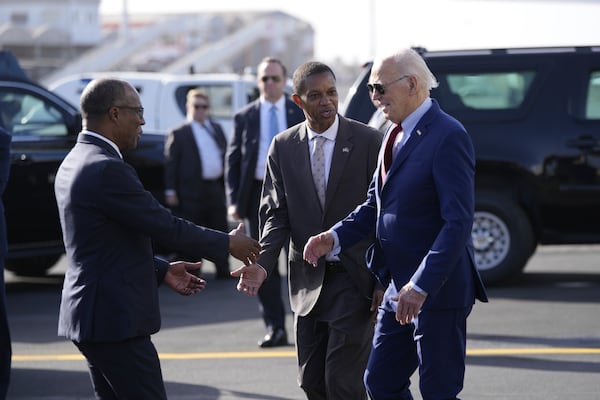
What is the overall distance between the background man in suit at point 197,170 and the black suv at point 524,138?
1.90m

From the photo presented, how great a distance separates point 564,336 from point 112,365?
4.69 meters

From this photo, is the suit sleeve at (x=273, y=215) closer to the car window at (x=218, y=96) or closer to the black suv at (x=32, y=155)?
the black suv at (x=32, y=155)

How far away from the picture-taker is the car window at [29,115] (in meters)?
11.5

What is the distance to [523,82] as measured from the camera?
11.0m

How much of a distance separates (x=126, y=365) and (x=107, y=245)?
0.49 m

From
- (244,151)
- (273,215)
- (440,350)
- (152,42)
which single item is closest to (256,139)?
(244,151)

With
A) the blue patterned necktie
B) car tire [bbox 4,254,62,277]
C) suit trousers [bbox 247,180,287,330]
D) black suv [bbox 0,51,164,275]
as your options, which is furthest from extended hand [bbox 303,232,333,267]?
car tire [bbox 4,254,62,277]

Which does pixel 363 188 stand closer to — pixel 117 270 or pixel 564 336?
pixel 117 270

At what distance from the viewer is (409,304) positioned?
16.3 feet

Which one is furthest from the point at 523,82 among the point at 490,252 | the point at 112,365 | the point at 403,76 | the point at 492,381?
the point at 112,365

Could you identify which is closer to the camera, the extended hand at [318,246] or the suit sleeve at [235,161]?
the extended hand at [318,246]

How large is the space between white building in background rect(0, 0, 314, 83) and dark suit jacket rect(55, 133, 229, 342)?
32.5 meters

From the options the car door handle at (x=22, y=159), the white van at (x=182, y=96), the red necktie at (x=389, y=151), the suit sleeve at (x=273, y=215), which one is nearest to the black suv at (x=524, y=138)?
the car door handle at (x=22, y=159)

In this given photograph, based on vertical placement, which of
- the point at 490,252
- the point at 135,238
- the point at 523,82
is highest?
the point at 135,238
